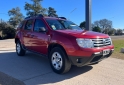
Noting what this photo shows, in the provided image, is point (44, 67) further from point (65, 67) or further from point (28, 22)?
point (28, 22)

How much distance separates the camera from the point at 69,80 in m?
4.38

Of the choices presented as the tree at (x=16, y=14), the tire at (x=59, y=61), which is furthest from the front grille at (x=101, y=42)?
the tree at (x=16, y=14)

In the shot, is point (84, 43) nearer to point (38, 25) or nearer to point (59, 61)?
point (59, 61)

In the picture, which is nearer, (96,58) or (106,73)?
(96,58)

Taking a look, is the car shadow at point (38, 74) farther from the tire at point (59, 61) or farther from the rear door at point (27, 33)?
the rear door at point (27, 33)

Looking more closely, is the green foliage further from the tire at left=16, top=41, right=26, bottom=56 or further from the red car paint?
the red car paint

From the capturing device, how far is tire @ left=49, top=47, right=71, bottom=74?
15.2 feet

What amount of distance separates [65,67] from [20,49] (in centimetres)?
393

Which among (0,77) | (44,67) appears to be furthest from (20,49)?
(0,77)

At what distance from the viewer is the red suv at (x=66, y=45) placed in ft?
14.3

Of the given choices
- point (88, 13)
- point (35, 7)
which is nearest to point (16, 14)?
point (35, 7)

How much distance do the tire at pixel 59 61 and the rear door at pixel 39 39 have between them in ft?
1.86

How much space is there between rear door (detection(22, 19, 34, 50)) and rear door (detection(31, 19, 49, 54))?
372 millimetres

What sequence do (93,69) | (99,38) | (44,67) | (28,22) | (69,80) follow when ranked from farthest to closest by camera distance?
(28,22) → (44,67) → (93,69) → (99,38) → (69,80)
